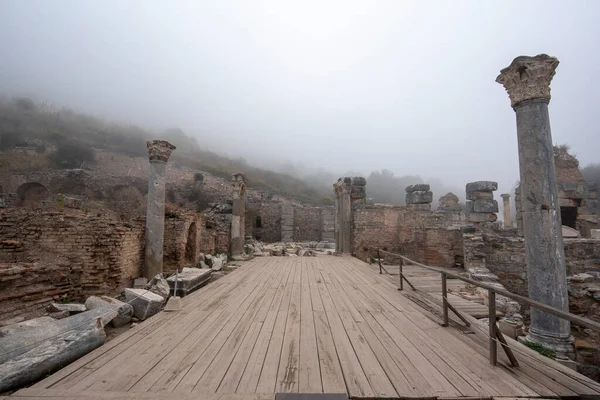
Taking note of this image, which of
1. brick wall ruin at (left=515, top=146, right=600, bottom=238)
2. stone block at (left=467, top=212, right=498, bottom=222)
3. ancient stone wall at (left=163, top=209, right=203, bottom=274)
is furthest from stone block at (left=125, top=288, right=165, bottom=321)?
brick wall ruin at (left=515, top=146, right=600, bottom=238)

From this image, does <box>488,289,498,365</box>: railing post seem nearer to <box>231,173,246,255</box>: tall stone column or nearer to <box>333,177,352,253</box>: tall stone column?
<box>333,177,352,253</box>: tall stone column

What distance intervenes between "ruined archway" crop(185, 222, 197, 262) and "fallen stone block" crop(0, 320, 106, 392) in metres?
6.86

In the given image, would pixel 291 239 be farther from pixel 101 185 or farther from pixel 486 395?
pixel 486 395

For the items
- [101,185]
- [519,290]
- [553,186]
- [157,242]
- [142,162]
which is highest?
[142,162]

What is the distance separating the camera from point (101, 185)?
83.6 feet

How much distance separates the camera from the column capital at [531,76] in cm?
480

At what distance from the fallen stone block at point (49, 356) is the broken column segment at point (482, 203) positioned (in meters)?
14.5

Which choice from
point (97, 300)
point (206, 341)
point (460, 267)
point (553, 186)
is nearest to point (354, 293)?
point (206, 341)

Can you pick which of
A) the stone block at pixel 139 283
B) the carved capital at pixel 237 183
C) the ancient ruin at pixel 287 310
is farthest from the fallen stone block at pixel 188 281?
the carved capital at pixel 237 183

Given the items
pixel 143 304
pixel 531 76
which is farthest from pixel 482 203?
pixel 143 304

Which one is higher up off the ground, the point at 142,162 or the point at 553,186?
the point at 142,162

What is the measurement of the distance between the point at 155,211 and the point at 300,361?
679cm

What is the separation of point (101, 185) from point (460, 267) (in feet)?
94.2

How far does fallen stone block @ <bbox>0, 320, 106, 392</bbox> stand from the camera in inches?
99.4
